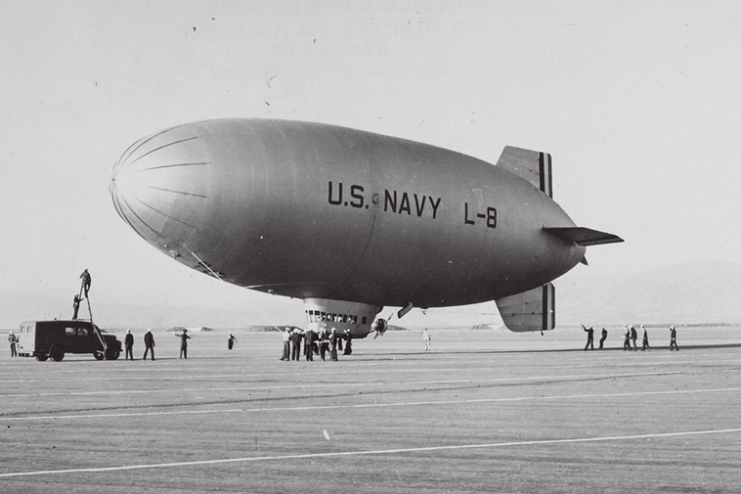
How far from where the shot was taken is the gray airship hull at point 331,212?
3030 centimetres

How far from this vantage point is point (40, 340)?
4056 cm

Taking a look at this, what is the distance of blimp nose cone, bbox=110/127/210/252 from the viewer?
29.8m

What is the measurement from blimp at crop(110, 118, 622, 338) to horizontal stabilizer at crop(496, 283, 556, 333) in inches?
78.6

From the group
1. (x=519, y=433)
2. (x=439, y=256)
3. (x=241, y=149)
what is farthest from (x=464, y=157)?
(x=519, y=433)

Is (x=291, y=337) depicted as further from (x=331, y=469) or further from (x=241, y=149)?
(x=331, y=469)

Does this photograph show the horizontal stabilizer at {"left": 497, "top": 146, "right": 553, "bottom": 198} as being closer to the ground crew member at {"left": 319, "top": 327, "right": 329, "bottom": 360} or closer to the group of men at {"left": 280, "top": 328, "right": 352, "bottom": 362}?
the group of men at {"left": 280, "top": 328, "right": 352, "bottom": 362}

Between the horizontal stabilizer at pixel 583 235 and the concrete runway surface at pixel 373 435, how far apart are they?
679 inches

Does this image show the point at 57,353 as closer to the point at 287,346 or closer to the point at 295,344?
the point at 287,346

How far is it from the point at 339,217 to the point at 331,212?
0.45 m

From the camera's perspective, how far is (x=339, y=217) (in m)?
33.1

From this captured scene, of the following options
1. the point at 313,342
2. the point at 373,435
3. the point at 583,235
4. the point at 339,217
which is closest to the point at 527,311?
the point at 583,235

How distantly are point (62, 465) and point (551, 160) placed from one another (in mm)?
39686

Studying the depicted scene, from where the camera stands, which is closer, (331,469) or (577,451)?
(331,469)

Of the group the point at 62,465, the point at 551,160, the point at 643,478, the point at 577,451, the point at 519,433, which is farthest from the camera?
the point at 551,160
